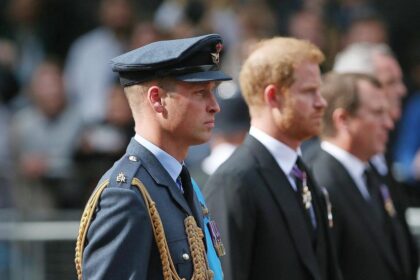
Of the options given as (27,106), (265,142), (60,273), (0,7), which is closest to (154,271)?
(265,142)

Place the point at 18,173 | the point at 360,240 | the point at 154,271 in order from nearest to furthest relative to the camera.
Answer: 1. the point at 154,271
2. the point at 360,240
3. the point at 18,173

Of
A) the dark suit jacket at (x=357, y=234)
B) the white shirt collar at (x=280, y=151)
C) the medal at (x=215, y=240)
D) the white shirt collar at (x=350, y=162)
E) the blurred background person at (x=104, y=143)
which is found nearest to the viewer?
the medal at (x=215, y=240)

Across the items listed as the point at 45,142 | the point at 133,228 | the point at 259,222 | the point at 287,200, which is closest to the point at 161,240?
the point at 133,228

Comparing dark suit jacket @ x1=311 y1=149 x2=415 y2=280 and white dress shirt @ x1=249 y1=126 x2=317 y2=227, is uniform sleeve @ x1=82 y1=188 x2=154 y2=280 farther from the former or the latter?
dark suit jacket @ x1=311 y1=149 x2=415 y2=280

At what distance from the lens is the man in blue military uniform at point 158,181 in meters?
4.20

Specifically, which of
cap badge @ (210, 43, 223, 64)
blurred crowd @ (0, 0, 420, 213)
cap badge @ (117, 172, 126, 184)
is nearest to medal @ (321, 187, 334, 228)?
cap badge @ (210, 43, 223, 64)

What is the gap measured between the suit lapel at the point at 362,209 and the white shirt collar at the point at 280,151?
0.94 metres

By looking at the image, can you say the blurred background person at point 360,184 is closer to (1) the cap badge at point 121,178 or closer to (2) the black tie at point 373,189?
(2) the black tie at point 373,189

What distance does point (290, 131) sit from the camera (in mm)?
5777

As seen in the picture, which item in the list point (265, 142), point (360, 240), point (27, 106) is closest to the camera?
point (265, 142)

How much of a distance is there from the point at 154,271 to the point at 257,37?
6.63 metres

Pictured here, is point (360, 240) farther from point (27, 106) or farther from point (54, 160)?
point (27, 106)

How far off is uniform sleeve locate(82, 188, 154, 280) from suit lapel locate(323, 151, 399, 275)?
8.51 feet

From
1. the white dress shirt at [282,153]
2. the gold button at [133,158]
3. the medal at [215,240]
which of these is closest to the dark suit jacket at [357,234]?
the white dress shirt at [282,153]
